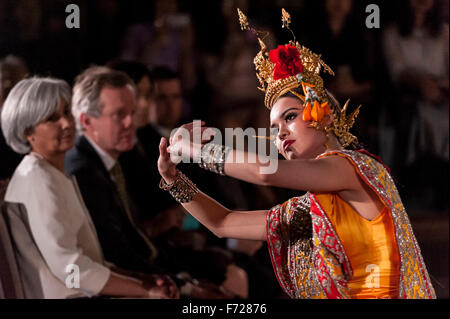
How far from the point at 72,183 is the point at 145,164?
0.63 metres

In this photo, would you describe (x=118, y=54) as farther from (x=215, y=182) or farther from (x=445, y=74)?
(x=445, y=74)

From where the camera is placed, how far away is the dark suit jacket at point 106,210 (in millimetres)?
3385

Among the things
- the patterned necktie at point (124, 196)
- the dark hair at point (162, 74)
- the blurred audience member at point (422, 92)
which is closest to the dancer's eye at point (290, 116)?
the patterned necktie at point (124, 196)

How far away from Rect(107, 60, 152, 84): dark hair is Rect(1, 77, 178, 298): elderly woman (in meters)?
0.65

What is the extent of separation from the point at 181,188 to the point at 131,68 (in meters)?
1.97

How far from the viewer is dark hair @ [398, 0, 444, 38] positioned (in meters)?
4.42

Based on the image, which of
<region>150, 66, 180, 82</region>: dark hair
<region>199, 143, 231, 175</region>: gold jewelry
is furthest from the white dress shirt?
<region>199, 143, 231, 175</region>: gold jewelry

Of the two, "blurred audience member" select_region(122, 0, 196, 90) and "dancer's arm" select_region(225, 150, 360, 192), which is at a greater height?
"blurred audience member" select_region(122, 0, 196, 90)

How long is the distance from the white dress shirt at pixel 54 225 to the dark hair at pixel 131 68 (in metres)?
0.94

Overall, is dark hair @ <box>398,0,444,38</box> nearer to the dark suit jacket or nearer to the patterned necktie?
the patterned necktie

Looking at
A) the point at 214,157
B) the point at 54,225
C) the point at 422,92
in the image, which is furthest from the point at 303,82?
the point at 422,92

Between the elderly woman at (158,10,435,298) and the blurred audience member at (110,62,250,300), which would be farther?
the blurred audience member at (110,62,250,300)

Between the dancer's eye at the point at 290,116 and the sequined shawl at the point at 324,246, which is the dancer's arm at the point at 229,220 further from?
the dancer's eye at the point at 290,116

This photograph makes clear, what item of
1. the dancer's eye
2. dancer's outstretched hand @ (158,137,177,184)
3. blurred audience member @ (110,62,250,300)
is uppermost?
the dancer's eye
